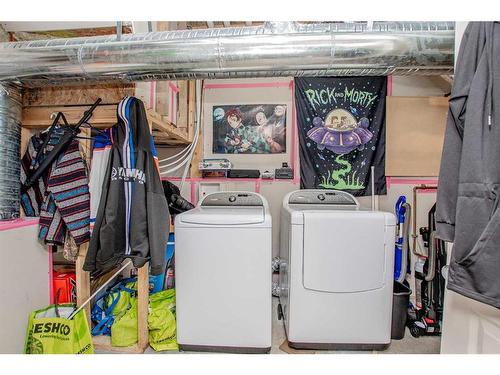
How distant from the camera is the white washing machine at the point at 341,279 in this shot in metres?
1.75

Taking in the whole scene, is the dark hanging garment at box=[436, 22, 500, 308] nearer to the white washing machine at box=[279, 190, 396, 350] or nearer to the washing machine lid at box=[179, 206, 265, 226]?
the white washing machine at box=[279, 190, 396, 350]

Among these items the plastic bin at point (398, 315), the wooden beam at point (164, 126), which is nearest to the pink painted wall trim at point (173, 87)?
the wooden beam at point (164, 126)

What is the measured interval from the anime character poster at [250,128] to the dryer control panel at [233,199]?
741 mm

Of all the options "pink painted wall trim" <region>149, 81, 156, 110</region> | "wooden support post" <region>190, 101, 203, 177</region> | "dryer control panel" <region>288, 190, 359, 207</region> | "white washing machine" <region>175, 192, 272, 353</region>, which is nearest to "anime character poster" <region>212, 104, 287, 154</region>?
"wooden support post" <region>190, 101, 203, 177</region>

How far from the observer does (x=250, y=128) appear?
9.80ft

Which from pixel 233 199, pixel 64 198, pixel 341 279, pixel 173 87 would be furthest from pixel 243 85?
pixel 341 279

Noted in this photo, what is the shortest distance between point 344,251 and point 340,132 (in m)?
1.54

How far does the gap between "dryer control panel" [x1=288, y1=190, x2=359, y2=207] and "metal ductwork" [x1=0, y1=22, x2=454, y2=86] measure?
48.1 inches

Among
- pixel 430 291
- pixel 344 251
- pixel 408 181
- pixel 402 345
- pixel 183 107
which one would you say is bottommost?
pixel 402 345

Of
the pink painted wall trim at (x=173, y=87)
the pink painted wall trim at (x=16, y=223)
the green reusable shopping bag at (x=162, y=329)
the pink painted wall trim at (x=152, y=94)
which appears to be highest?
the pink painted wall trim at (x=173, y=87)

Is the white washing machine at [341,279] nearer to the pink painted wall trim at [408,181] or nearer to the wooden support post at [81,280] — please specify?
the pink painted wall trim at [408,181]

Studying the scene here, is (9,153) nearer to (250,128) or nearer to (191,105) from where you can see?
(191,105)

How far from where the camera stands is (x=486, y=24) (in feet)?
2.59
